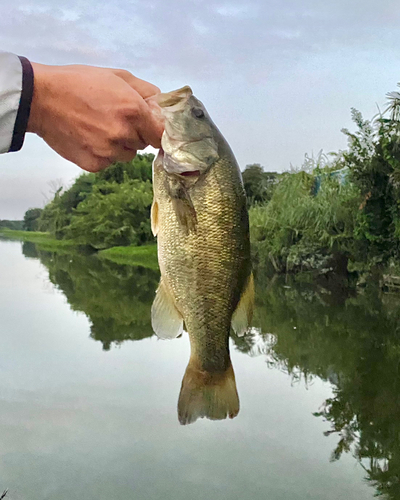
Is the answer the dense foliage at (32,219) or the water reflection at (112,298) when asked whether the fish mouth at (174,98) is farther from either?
the dense foliage at (32,219)

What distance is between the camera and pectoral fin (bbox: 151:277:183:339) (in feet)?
5.70

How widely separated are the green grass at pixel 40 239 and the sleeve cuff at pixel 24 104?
41.3m

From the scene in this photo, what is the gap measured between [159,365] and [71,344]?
207cm

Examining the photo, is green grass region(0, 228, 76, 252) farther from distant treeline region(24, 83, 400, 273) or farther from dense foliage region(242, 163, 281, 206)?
distant treeline region(24, 83, 400, 273)

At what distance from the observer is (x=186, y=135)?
1.58 meters

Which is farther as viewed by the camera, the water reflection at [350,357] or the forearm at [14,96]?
the water reflection at [350,357]

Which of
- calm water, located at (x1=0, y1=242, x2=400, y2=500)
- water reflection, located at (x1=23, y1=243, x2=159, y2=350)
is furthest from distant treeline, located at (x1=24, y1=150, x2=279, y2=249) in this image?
calm water, located at (x1=0, y1=242, x2=400, y2=500)

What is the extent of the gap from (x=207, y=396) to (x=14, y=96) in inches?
42.8

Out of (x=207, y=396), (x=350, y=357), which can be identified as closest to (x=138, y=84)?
(x=207, y=396)

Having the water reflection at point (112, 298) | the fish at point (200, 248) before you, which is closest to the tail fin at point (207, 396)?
the fish at point (200, 248)

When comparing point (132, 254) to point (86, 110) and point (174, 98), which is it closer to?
point (174, 98)

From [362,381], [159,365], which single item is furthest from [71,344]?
[362,381]

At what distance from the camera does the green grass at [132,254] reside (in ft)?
89.2

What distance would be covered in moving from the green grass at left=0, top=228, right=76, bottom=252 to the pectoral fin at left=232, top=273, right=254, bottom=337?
41.1 m
